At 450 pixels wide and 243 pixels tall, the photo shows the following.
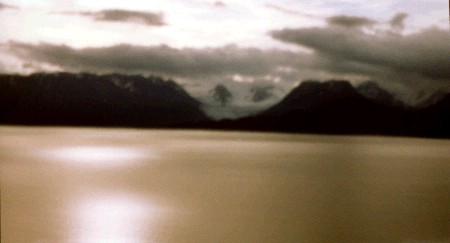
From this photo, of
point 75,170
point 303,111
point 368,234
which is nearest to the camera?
point 368,234

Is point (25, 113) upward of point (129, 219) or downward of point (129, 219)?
upward

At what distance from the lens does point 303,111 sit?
77.3 ft

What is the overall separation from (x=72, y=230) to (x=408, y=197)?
4746 mm

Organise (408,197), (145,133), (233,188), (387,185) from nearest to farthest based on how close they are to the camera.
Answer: (408,197) → (233,188) → (387,185) → (145,133)

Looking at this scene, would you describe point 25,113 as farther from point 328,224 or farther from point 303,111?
point 303,111

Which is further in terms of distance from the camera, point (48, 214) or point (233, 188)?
point (233, 188)

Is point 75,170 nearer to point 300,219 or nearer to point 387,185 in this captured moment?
point 387,185

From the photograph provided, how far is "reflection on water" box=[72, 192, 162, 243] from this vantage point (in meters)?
4.05

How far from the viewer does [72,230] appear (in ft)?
14.1

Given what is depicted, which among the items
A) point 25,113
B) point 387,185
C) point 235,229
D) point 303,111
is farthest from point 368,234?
point 303,111

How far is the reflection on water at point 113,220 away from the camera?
4.05 m

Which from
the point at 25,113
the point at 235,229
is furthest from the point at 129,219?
the point at 25,113

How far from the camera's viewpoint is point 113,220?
4.87 meters

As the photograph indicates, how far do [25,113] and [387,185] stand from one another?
732 cm
